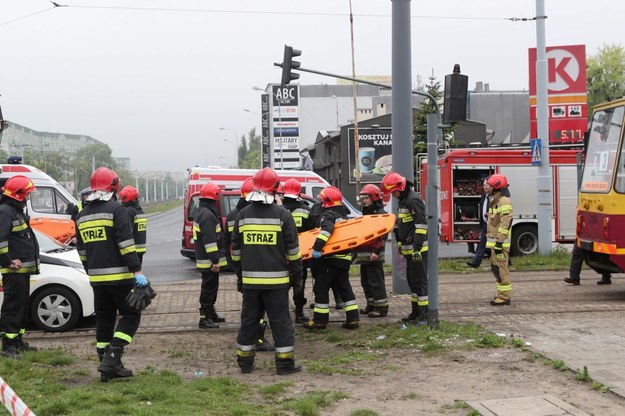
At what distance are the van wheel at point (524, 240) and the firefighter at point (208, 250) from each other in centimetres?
1101

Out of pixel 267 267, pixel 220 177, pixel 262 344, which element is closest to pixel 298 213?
pixel 262 344

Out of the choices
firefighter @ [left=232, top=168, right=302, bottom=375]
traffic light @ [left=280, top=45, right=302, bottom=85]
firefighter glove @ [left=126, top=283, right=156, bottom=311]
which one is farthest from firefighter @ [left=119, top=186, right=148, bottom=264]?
traffic light @ [left=280, top=45, right=302, bottom=85]

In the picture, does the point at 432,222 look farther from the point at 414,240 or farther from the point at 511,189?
the point at 511,189

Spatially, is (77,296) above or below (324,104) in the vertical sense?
below

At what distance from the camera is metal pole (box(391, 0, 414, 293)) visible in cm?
1230

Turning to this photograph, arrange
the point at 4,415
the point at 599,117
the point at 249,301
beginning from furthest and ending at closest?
the point at 599,117
the point at 249,301
the point at 4,415

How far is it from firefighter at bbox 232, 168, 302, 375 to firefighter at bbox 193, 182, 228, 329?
2503 mm

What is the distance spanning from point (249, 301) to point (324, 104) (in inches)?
3206

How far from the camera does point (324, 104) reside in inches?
3455

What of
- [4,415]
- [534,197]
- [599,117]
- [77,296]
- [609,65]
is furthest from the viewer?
[609,65]

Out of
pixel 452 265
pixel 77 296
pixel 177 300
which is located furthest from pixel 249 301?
pixel 452 265

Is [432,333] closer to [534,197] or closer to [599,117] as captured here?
[599,117]

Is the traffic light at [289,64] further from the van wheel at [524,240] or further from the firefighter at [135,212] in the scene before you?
the van wheel at [524,240]

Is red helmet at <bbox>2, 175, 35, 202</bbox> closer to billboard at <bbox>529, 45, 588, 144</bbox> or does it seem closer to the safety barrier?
the safety barrier
